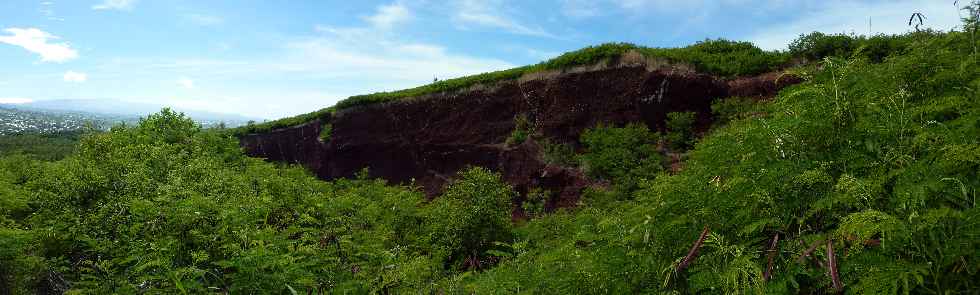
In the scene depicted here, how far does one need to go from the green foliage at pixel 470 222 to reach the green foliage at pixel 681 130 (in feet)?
20.4

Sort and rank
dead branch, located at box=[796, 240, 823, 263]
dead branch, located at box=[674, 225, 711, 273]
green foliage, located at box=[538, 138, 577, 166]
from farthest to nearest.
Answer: green foliage, located at box=[538, 138, 577, 166] → dead branch, located at box=[674, 225, 711, 273] → dead branch, located at box=[796, 240, 823, 263]

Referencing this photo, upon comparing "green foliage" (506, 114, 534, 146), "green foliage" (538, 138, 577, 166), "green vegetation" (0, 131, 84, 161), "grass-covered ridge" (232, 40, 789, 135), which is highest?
"grass-covered ridge" (232, 40, 789, 135)

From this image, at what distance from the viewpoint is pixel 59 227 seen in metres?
10.2

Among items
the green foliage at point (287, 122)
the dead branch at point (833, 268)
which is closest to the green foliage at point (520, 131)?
the green foliage at point (287, 122)

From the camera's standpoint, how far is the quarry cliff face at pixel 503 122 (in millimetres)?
18594

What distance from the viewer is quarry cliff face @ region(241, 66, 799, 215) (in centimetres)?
1859

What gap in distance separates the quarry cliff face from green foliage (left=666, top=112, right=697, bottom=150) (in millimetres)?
959

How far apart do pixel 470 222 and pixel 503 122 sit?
9.64m

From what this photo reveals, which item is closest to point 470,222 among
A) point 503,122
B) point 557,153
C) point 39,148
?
point 557,153

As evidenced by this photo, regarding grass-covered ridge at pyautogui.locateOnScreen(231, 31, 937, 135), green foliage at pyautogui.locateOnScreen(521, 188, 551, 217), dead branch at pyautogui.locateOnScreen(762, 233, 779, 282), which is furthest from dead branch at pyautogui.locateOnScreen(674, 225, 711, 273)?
green foliage at pyautogui.locateOnScreen(521, 188, 551, 217)

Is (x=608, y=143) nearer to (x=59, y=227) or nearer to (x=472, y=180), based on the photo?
(x=472, y=180)

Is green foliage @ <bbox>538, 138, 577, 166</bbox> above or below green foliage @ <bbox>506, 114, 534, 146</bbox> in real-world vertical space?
below

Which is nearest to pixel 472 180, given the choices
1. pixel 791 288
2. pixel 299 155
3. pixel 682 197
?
pixel 682 197

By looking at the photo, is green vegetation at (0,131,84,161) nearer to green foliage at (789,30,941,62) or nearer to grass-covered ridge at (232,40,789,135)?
grass-covered ridge at (232,40,789,135)
